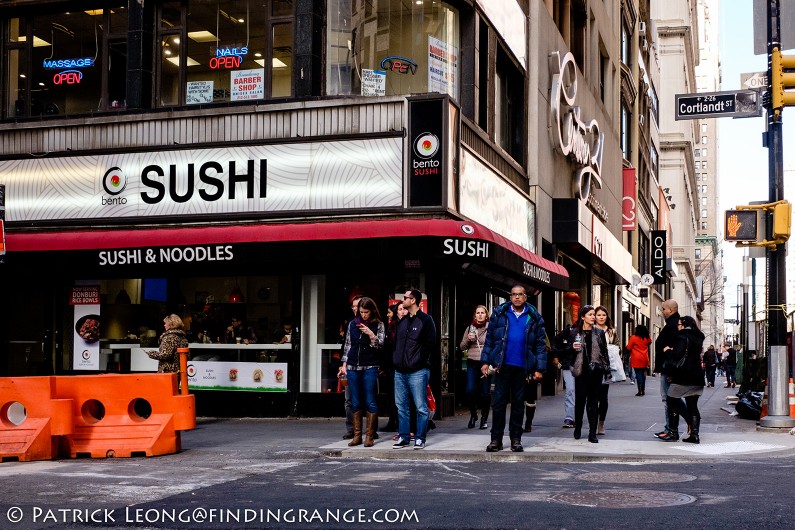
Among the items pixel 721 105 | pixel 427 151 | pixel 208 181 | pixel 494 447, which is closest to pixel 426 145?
pixel 427 151

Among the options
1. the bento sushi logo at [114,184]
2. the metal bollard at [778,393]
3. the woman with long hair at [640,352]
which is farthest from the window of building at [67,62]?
the woman with long hair at [640,352]

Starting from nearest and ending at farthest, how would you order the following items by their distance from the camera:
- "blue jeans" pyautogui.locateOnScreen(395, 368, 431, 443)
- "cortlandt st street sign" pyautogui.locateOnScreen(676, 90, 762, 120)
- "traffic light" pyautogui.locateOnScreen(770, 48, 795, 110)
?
"blue jeans" pyautogui.locateOnScreen(395, 368, 431, 443), "traffic light" pyautogui.locateOnScreen(770, 48, 795, 110), "cortlandt st street sign" pyautogui.locateOnScreen(676, 90, 762, 120)

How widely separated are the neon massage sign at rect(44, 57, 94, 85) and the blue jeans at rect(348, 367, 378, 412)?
911 centimetres

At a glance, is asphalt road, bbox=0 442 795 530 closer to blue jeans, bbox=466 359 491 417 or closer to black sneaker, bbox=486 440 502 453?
black sneaker, bbox=486 440 502 453

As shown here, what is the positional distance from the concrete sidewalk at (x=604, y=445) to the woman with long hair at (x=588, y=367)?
32cm

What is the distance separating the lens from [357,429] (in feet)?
40.6

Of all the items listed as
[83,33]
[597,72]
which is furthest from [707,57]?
[83,33]

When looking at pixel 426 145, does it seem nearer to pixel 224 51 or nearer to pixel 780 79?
pixel 224 51

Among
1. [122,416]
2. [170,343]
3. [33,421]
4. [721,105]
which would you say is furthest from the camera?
[721,105]

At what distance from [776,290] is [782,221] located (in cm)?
106

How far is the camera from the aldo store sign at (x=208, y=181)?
16.1 m

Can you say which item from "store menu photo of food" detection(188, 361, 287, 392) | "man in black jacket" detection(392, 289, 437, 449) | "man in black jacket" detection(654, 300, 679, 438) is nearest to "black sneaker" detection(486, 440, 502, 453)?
"man in black jacket" detection(392, 289, 437, 449)

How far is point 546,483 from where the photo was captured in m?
9.29

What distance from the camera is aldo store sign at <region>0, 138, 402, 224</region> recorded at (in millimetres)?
16141
